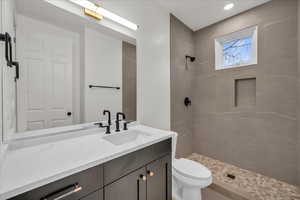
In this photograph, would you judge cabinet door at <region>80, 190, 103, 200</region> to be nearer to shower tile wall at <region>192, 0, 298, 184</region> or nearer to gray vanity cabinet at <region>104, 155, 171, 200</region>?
gray vanity cabinet at <region>104, 155, 171, 200</region>

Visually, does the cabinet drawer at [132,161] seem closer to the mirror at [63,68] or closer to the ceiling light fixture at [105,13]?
the mirror at [63,68]

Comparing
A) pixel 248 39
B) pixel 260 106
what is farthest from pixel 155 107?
pixel 248 39

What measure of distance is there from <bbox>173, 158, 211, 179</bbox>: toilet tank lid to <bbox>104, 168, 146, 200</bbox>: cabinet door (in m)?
0.58

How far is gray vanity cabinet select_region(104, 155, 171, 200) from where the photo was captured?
0.80 m

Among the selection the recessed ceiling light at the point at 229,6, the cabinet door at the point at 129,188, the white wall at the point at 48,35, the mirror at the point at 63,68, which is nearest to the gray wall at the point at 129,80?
the mirror at the point at 63,68

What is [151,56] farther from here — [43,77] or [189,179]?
[189,179]

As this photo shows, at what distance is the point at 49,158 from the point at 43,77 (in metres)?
0.62

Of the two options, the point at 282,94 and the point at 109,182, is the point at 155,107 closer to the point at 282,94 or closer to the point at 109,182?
the point at 109,182

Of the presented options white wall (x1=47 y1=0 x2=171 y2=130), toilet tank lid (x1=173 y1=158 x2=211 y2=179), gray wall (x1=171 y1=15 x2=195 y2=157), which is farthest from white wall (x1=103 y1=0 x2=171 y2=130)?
toilet tank lid (x1=173 y1=158 x2=211 y2=179)

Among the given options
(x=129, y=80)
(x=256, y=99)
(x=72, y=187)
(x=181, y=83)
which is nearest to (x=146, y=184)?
(x=72, y=187)

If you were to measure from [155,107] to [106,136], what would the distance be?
2.86 ft

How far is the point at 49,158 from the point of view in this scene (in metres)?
0.73

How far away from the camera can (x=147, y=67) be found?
5.72ft

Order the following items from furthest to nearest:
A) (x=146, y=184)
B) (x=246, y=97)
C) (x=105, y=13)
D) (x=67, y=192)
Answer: (x=246, y=97), (x=105, y=13), (x=146, y=184), (x=67, y=192)
